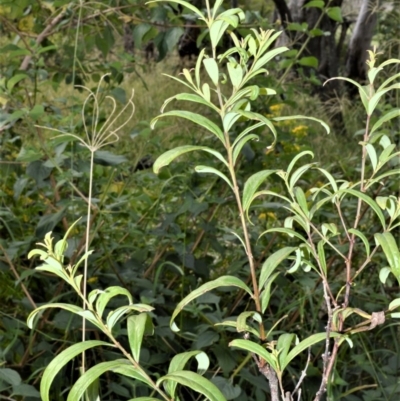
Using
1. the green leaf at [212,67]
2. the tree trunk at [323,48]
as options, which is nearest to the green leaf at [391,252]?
the green leaf at [212,67]

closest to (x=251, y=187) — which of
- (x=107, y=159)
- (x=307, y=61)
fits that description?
(x=107, y=159)

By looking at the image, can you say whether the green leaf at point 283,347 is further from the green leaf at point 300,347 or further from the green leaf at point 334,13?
the green leaf at point 334,13

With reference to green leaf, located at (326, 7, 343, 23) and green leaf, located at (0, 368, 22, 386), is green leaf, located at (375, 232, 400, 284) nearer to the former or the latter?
green leaf, located at (0, 368, 22, 386)

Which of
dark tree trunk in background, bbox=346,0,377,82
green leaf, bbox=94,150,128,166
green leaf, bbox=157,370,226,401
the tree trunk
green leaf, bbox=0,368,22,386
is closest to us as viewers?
green leaf, bbox=157,370,226,401

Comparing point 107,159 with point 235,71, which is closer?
point 235,71

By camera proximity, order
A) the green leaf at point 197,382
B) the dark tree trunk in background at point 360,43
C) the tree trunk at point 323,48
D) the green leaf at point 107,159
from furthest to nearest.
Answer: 1. the dark tree trunk in background at point 360,43
2. the tree trunk at point 323,48
3. the green leaf at point 107,159
4. the green leaf at point 197,382

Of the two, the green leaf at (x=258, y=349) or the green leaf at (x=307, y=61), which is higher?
the green leaf at (x=258, y=349)

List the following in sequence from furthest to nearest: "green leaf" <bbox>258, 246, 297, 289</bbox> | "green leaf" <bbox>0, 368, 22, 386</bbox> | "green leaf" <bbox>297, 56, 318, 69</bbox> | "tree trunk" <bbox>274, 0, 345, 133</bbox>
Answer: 1. "tree trunk" <bbox>274, 0, 345, 133</bbox>
2. "green leaf" <bbox>297, 56, 318, 69</bbox>
3. "green leaf" <bbox>0, 368, 22, 386</bbox>
4. "green leaf" <bbox>258, 246, 297, 289</bbox>

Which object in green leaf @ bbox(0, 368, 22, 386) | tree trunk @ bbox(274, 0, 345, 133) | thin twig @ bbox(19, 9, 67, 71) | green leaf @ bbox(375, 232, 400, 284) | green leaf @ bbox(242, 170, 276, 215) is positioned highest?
green leaf @ bbox(242, 170, 276, 215)

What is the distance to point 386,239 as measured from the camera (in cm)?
64

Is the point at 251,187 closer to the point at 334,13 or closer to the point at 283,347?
the point at 283,347

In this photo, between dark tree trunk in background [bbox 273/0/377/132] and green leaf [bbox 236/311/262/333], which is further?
dark tree trunk in background [bbox 273/0/377/132]

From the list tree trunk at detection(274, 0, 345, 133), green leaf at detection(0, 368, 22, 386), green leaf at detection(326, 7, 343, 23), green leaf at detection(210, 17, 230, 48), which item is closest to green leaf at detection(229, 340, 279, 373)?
green leaf at detection(210, 17, 230, 48)

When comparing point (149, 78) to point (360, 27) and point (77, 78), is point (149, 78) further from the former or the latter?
point (77, 78)
